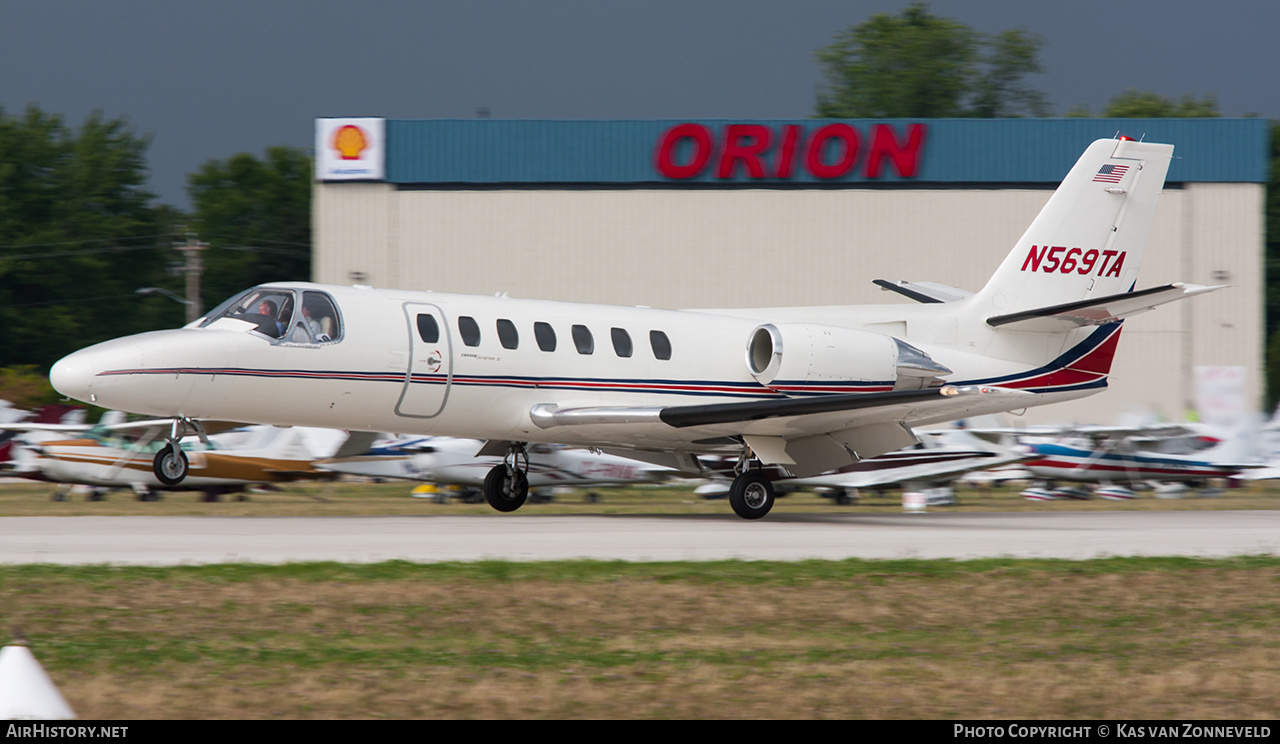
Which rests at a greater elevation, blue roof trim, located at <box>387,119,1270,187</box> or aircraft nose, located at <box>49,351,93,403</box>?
blue roof trim, located at <box>387,119,1270,187</box>

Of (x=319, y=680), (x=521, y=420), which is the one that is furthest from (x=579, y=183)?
(x=319, y=680)

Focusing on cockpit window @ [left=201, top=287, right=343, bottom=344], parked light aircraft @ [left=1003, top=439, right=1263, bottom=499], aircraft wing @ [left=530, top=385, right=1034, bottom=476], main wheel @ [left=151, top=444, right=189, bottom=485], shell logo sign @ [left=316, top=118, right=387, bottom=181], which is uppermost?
shell logo sign @ [left=316, top=118, right=387, bottom=181]

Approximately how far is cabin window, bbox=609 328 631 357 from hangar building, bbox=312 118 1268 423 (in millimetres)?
23901

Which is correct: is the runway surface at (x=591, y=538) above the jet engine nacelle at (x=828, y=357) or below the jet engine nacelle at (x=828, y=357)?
below

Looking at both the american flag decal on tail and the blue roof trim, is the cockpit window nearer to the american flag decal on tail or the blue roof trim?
the american flag decal on tail

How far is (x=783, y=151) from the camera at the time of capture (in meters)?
42.5

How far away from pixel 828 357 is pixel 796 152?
25394mm

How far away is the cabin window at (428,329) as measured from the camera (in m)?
16.0

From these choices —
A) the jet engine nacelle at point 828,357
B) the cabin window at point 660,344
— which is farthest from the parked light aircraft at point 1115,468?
the cabin window at point 660,344

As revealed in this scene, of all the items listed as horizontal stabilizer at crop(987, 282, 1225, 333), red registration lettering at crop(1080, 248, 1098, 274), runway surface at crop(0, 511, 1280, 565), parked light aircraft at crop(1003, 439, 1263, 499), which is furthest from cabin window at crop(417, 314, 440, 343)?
parked light aircraft at crop(1003, 439, 1263, 499)

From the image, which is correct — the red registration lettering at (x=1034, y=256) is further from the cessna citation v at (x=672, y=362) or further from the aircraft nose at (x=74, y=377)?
the aircraft nose at (x=74, y=377)

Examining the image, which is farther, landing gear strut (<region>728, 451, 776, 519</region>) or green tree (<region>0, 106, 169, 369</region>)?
green tree (<region>0, 106, 169, 369</region>)

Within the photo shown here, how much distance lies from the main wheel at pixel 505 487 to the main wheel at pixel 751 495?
10.3 feet

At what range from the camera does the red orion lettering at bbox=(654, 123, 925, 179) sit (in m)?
42.1
